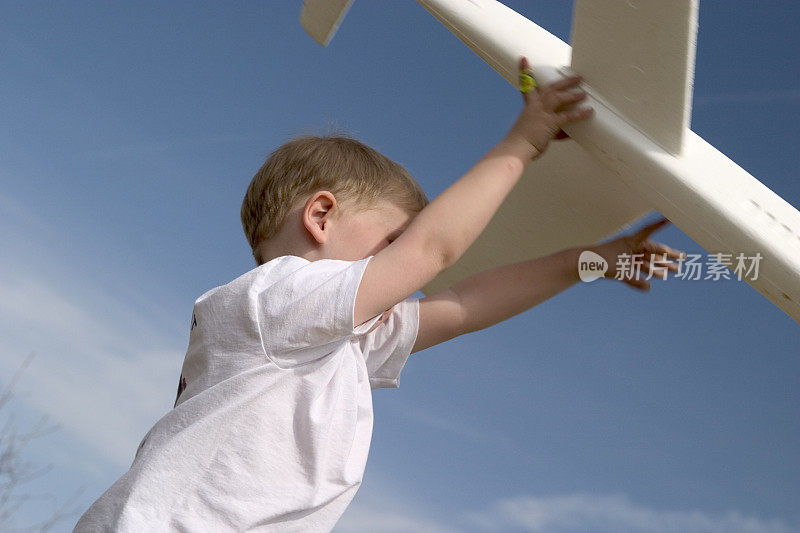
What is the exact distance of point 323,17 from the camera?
1.87 metres

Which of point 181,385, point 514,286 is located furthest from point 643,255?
point 181,385

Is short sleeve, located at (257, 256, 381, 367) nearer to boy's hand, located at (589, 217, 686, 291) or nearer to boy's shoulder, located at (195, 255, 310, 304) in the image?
boy's shoulder, located at (195, 255, 310, 304)

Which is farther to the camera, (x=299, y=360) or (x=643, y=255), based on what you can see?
(x=643, y=255)

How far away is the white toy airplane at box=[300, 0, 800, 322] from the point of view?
3.67 feet

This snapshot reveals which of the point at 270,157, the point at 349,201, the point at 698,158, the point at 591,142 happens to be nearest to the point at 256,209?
the point at 270,157

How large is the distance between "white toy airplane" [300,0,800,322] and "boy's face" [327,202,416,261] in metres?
0.31

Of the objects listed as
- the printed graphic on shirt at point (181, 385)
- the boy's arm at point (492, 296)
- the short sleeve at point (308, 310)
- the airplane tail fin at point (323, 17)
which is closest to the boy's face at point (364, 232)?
the short sleeve at point (308, 310)

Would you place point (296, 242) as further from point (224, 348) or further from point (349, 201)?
point (224, 348)

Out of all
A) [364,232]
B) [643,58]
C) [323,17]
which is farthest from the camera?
[323,17]

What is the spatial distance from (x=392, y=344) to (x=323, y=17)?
84 cm

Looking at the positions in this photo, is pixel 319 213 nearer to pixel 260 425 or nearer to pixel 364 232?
pixel 364 232

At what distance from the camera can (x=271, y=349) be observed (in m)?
1.19

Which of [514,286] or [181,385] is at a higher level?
[514,286]

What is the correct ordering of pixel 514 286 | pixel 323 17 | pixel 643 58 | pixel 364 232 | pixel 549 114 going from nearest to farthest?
pixel 643 58
pixel 549 114
pixel 364 232
pixel 514 286
pixel 323 17
